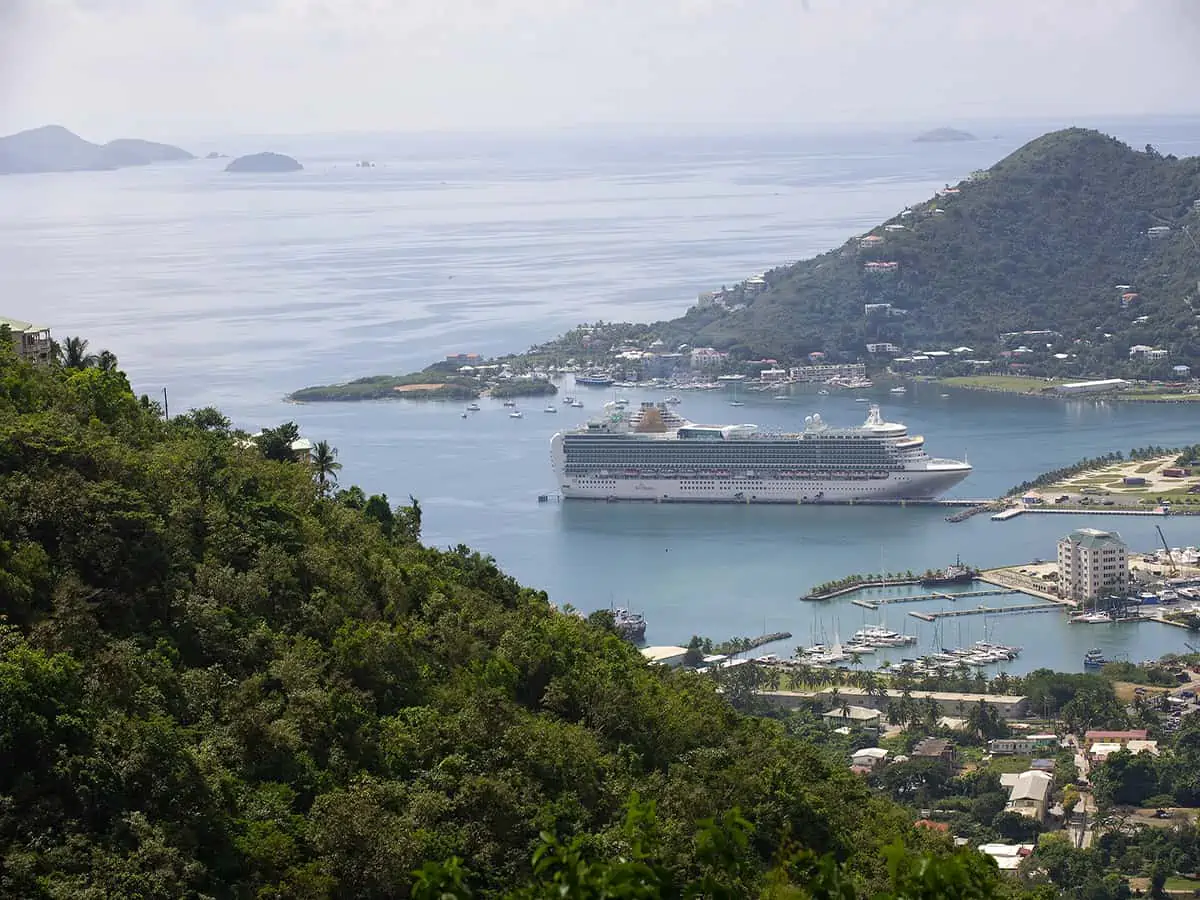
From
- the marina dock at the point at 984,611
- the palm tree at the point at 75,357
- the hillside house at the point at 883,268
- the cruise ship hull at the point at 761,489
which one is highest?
the hillside house at the point at 883,268

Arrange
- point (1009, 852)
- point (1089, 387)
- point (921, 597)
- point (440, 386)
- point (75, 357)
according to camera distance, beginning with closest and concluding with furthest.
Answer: point (75, 357)
point (1009, 852)
point (921, 597)
point (1089, 387)
point (440, 386)

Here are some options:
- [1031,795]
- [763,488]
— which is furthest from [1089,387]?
[1031,795]

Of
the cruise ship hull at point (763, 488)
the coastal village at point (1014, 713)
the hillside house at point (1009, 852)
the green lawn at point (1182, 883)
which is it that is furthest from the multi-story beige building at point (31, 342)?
the cruise ship hull at point (763, 488)

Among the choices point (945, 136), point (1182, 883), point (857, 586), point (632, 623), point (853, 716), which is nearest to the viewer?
point (1182, 883)

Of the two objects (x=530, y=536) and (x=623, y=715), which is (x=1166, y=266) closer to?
(x=530, y=536)

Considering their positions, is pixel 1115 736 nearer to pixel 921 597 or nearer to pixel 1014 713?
pixel 1014 713

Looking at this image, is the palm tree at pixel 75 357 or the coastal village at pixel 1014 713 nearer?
the palm tree at pixel 75 357

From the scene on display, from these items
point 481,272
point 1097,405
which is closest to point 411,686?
point 1097,405

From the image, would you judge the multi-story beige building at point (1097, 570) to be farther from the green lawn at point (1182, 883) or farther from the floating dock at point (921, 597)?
the green lawn at point (1182, 883)
